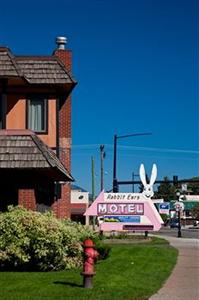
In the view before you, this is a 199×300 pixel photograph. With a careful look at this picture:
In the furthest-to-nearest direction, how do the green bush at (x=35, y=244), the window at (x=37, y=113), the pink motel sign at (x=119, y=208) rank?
1. the pink motel sign at (x=119, y=208)
2. the window at (x=37, y=113)
3. the green bush at (x=35, y=244)

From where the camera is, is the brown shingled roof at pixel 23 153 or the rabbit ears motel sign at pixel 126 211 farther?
the rabbit ears motel sign at pixel 126 211

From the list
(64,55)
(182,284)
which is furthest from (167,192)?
(182,284)

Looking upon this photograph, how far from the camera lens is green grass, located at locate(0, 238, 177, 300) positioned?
11.0 m

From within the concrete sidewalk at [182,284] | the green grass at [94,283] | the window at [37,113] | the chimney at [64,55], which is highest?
the chimney at [64,55]

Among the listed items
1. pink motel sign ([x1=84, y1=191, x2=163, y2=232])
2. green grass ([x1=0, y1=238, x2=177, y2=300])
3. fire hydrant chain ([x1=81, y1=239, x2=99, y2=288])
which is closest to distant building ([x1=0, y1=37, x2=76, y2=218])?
green grass ([x1=0, y1=238, x2=177, y2=300])

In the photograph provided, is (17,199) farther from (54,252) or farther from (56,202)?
(56,202)

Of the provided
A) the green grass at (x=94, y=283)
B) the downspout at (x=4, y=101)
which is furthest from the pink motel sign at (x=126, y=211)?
the green grass at (x=94, y=283)

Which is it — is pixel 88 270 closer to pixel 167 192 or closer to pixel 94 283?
pixel 94 283

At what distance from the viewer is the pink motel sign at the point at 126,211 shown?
31.4m

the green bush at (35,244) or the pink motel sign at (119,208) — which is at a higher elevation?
the pink motel sign at (119,208)

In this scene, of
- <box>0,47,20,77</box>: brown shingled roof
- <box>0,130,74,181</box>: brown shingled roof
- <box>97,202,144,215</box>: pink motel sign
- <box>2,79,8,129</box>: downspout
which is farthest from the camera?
<box>97,202,144,215</box>: pink motel sign

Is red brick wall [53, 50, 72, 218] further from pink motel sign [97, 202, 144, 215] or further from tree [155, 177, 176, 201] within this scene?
tree [155, 177, 176, 201]

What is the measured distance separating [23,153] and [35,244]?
11.6 feet

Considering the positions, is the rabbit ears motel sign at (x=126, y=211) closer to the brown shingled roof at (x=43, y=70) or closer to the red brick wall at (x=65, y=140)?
the red brick wall at (x=65, y=140)
